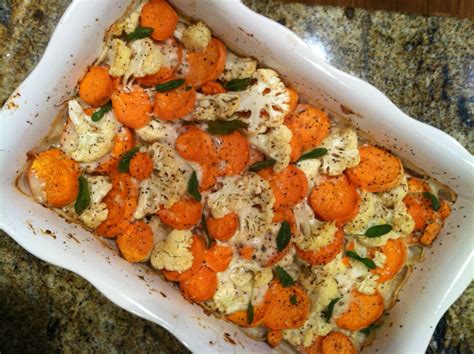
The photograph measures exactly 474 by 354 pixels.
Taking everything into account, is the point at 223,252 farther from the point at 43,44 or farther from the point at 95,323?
the point at 43,44

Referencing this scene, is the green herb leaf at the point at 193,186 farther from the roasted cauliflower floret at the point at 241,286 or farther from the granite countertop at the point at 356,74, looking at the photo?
the granite countertop at the point at 356,74

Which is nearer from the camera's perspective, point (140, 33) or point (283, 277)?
point (140, 33)

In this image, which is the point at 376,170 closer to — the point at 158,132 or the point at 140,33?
the point at 158,132

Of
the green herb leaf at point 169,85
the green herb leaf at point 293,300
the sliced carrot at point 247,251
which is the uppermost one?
the green herb leaf at point 169,85

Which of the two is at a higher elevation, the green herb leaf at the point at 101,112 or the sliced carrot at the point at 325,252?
the green herb leaf at the point at 101,112

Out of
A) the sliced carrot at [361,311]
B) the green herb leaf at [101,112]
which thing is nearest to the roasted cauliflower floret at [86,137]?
the green herb leaf at [101,112]

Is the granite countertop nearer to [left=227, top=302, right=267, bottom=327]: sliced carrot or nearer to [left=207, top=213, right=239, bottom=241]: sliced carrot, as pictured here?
[left=227, top=302, right=267, bottom=327]: sliced carrot

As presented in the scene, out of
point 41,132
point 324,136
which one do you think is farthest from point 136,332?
point 324,136

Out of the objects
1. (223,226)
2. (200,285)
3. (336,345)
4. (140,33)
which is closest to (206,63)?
(140,33)
